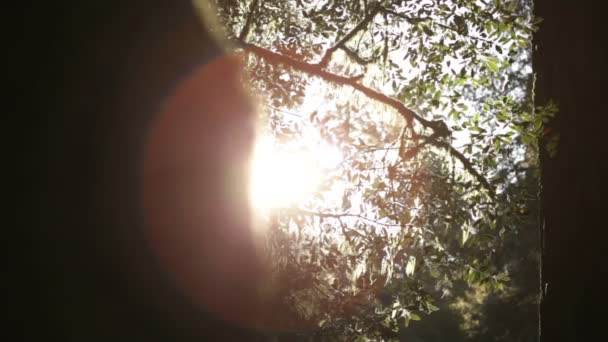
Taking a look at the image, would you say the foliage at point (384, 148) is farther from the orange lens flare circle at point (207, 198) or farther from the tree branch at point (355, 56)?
the orange lens flare circle at point (207, 198)

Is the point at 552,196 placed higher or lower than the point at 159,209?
higher

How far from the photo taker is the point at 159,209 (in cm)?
171

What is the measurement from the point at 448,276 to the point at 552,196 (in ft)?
5.07

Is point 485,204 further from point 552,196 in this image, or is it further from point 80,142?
point 80,142

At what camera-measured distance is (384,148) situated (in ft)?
18.7

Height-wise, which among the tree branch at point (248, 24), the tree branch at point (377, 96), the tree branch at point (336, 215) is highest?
the tree branch at point (248, 24)

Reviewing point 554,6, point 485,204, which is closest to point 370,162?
point 485,204

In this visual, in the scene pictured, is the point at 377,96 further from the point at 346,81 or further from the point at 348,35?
Answer: the point at 348,35

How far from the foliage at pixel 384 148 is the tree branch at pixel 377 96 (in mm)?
14

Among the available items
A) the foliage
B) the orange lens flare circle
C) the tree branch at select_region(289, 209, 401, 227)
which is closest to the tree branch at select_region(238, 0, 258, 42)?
the foliage

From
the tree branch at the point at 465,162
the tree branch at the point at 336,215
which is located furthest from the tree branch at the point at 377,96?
the tree branch at the point at 336,215

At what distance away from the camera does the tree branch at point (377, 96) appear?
5.28m

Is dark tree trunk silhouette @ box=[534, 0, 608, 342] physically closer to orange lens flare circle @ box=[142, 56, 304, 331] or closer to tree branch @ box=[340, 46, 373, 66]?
tree branch @ box=[340, 46, 373, 66]

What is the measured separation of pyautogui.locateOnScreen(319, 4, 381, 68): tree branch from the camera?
5816 millimetres
